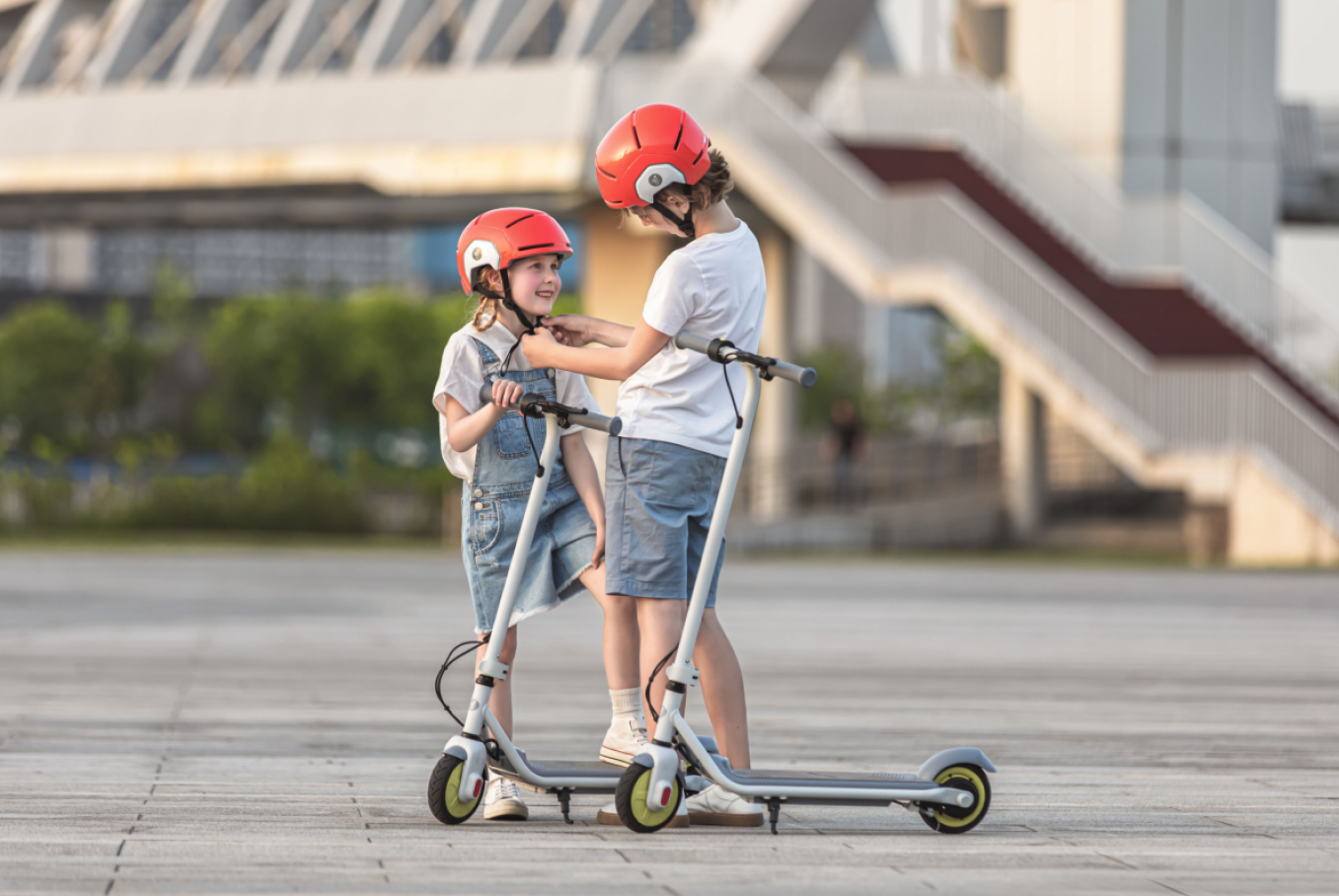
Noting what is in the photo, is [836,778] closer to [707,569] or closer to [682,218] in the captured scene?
[707,569]

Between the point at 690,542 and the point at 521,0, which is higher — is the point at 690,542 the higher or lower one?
the lower one

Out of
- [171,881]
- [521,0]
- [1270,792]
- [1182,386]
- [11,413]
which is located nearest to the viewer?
[171,881]

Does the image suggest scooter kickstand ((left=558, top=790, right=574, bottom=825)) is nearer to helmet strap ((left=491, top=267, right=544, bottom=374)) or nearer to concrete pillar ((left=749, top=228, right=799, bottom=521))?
helmet strap ((left=491, top=267, right=544, bottom=374))

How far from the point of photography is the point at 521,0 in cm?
3188

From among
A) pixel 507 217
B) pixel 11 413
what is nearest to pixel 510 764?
pixel 507 217

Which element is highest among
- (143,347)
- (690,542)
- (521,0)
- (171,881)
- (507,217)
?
(521,0)

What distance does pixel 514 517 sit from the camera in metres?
5.40

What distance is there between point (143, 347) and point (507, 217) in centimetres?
5139

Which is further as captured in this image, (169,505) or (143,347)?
(143,347)

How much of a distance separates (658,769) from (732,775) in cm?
23

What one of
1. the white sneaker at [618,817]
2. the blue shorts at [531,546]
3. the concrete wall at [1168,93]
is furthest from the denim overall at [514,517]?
the concrete wall at [1168,93]

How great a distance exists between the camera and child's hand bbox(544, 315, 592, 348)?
17.2 feet

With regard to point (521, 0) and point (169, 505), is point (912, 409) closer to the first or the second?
point (521, 0)

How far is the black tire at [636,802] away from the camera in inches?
192
